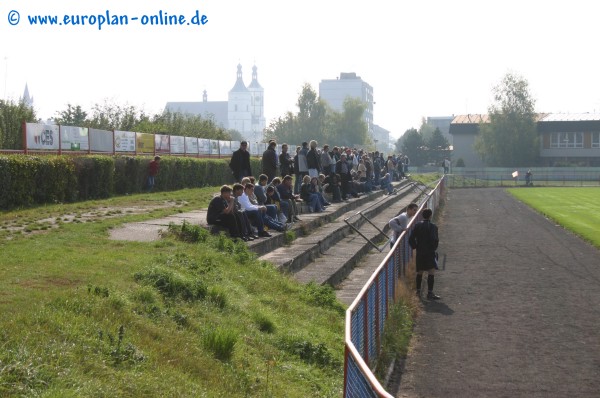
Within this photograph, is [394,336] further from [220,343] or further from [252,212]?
[252,212]

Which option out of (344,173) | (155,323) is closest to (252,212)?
(155,323)

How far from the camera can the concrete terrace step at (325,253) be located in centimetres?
1780

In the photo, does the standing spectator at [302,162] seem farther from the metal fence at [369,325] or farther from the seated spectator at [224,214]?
the metal fence at [369,325]

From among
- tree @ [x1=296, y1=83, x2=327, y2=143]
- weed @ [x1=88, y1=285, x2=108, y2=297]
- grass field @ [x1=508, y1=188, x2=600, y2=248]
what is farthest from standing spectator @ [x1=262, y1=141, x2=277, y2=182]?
tree @ [x1=296, y1=83, x2=327, y2=143]

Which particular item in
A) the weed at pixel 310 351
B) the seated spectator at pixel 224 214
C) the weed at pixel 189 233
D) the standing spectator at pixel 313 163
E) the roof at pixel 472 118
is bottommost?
the weed at pixel 310 351

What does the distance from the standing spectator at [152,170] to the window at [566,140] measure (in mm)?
92549

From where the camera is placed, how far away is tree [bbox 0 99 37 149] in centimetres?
3548

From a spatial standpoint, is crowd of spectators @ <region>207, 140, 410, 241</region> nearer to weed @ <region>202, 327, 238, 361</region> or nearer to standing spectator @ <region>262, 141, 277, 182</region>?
standing spectator @ <region>262, 141, 277, 182</region>

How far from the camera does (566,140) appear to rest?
384ft

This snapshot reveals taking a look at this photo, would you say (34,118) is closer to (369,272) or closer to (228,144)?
(228,144)

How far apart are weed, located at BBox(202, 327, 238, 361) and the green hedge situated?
11386 millimetres

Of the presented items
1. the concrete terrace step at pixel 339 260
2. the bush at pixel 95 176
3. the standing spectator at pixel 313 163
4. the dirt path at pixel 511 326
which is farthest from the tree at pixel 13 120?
the dirt path at pixel 511 326

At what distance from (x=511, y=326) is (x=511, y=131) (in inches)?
4136

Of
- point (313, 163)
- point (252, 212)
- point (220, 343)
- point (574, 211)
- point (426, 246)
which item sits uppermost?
point (313, 163)
